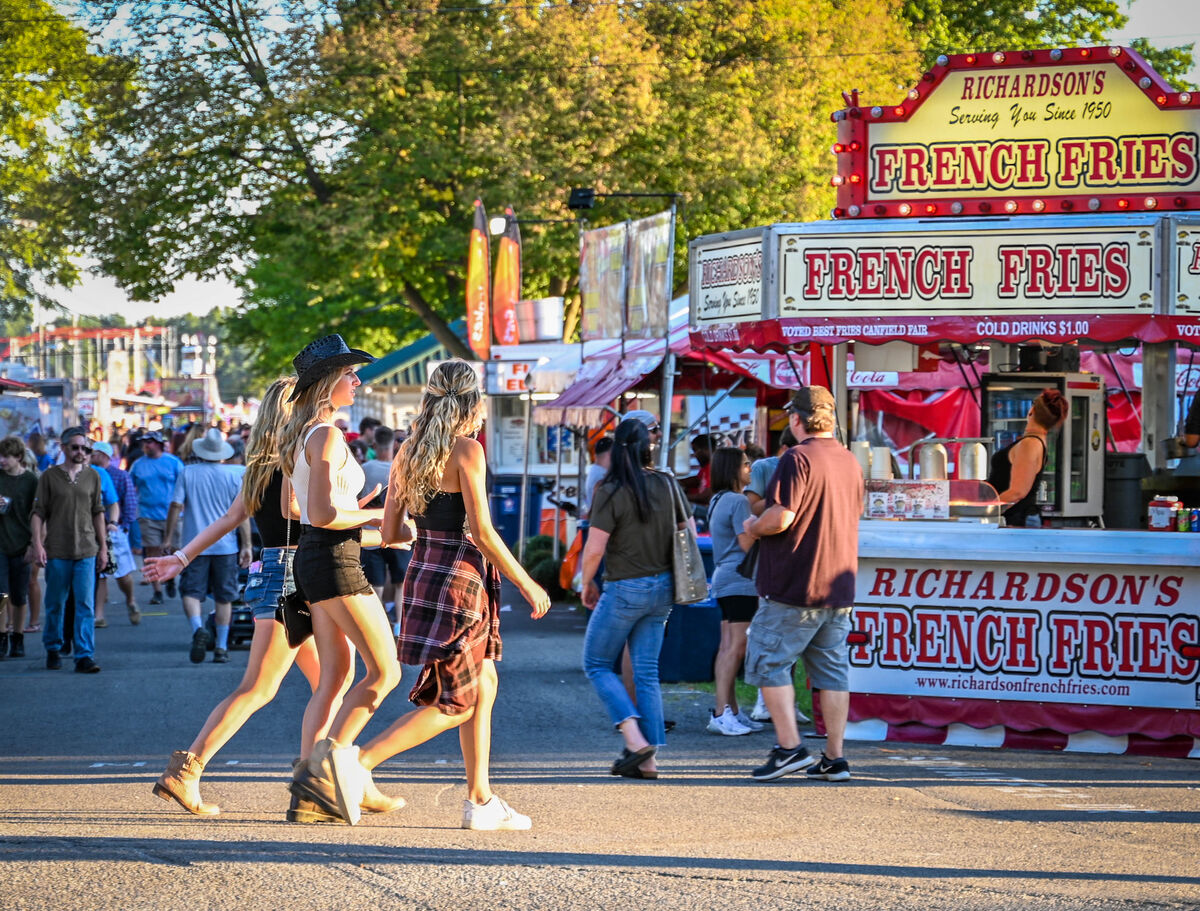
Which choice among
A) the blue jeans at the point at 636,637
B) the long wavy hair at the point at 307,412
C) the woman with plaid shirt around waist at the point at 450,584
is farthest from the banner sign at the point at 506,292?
the woman with plaid shirt around waist at the point at 450,584

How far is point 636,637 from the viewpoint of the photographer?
8211 millimetres

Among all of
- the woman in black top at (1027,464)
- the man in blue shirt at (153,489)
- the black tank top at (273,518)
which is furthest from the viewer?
the man in blue shirt at (153,489)

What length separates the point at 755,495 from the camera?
898 centimetres

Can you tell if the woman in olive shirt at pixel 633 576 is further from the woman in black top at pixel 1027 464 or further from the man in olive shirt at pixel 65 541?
the man in olive shirt at pixel 65 541

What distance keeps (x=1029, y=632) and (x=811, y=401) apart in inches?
91.6

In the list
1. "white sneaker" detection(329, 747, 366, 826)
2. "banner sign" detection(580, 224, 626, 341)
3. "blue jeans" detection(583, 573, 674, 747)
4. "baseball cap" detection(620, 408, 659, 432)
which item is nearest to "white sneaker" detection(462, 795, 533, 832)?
"white sneaker" detection(329, 747, 366, 826)

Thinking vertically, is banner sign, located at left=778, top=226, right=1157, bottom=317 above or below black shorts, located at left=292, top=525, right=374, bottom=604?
above

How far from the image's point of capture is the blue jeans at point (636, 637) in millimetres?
8094

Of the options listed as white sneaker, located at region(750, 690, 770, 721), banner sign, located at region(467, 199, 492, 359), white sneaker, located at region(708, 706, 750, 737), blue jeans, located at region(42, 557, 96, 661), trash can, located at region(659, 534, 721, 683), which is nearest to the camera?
white sneaker, located at region(708, 706, 750, 737)

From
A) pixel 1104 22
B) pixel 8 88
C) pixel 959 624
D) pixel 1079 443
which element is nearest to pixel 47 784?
pixel 959 624

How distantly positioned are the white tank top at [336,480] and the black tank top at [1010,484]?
5683mm

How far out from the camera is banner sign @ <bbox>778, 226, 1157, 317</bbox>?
9.98 meters

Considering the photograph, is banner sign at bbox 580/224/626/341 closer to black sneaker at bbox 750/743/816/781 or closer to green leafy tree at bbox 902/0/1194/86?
black sneaker at bbox 750/743/816/781

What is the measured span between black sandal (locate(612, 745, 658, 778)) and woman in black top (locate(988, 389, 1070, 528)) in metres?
3.99
